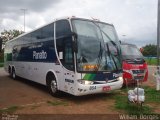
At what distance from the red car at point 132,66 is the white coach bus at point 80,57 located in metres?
2.31

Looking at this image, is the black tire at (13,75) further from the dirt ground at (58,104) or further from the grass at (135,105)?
the grass at (135,105)

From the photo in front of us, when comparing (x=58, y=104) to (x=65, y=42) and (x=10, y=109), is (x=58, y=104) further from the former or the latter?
(x=65, y=42)

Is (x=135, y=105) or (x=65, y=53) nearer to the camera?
(x=135, y=105)

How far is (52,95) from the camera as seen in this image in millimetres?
11781

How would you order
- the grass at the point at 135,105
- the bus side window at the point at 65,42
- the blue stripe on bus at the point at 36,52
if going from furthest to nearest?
the blue stripe on bus at the point at 36,52, the bus side window at the point at 65,42, the grass at the point at 135,105

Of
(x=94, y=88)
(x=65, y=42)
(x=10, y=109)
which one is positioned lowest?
(x=10, y=109)

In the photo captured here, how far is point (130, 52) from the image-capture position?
46.8 ft

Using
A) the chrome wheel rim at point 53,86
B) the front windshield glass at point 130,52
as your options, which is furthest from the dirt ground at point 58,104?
the front windshield glass at point 130,52

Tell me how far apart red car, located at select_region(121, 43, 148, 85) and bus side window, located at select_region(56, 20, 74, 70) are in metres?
3.64

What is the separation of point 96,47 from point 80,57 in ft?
2.78

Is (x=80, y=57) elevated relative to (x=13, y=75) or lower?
elevated

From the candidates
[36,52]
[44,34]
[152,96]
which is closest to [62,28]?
[44,34]

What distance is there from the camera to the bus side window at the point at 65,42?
10.3m

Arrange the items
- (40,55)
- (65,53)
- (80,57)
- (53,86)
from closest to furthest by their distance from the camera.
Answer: (80,57) → (65,53) → (53,86) → (40,55)
